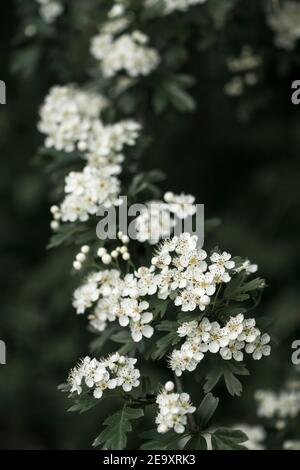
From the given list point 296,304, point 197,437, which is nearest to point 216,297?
point 197,437

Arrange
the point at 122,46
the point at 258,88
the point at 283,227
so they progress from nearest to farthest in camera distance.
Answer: the point at 122,46, the point at 258,88, the point at 283,227

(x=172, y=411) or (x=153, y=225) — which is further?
(x=153, y=225)

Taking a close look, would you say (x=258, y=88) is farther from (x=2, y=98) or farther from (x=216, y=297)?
(x=216, y=297)

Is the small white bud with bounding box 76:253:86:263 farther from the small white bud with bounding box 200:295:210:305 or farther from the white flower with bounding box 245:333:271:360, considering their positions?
the white flower with bounding box 245:333:271:360

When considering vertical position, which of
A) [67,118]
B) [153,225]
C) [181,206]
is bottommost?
[153,225]

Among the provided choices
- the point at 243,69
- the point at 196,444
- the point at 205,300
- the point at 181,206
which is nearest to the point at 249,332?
the point at 205,300

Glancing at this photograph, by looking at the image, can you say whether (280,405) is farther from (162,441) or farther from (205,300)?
(205,300)

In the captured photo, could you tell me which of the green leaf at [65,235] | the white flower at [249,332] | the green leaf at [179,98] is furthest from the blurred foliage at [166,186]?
the white flower at [249,332]
